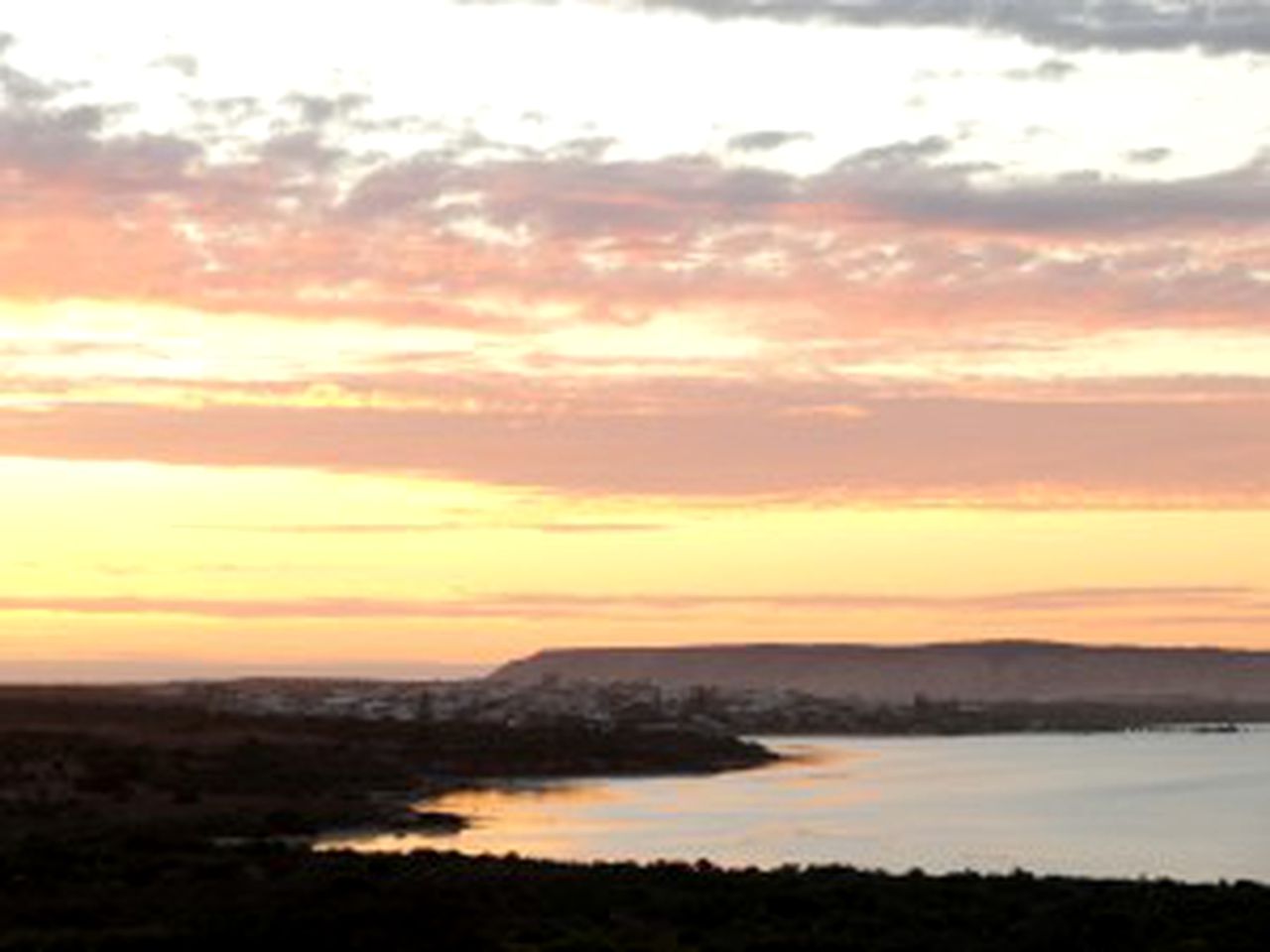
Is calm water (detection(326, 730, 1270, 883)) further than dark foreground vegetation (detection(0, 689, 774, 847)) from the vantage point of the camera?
No

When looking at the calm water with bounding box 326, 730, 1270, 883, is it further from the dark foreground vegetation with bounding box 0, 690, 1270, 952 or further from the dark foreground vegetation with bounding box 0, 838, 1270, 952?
the dark foreground vegetation with bounding box 0, 838, 1270, 952

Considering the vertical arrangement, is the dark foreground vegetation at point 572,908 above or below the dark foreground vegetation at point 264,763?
below

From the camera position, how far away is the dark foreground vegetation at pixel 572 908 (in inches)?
1861

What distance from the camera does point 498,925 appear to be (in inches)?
1937

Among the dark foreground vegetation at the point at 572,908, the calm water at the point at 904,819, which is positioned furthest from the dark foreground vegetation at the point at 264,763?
the dark foreground vegetation at the point at 572,908

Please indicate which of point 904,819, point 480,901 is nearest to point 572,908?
point 480,901

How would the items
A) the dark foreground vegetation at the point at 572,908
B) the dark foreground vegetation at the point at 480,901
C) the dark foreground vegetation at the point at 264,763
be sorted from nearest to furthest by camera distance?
the dark foreground vegetation at the point at 572,908 → the dark foreground vegetation at the point at 480,901 → the dark foreground vegetation at the point at 264,763

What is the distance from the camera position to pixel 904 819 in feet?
309

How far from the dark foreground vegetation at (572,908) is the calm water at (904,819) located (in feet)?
45.5

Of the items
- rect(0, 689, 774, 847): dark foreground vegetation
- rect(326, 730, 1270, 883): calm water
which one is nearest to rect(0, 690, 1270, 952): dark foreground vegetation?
rect(0, 689, 774, 847): dark foreground vegetation

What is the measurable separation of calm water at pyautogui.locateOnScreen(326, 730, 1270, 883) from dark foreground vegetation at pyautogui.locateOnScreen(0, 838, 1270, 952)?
1386cm

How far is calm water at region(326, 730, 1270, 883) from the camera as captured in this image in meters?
75.8

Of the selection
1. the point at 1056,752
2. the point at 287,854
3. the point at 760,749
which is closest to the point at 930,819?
the point at 287,854

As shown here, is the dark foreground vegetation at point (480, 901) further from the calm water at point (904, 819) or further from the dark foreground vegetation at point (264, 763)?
the calm water at point (904, 819)
